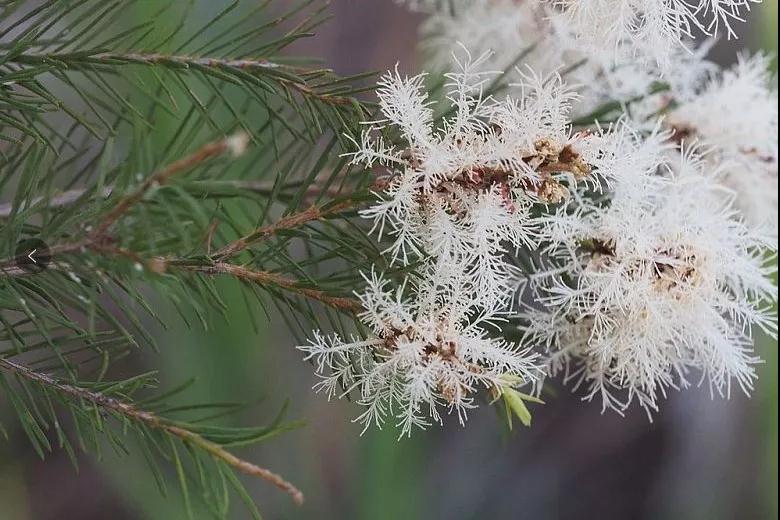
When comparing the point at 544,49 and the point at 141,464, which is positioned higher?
the point at 544,49

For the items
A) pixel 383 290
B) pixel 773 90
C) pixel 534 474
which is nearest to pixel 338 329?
pixel 383 290

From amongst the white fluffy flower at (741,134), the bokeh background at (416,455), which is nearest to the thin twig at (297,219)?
the white fluffy flower at (741,134)

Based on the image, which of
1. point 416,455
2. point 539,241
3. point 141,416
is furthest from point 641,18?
point 416,455

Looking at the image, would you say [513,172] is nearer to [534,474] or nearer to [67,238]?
[67,238]

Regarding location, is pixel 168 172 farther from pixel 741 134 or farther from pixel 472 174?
pixel 741 134

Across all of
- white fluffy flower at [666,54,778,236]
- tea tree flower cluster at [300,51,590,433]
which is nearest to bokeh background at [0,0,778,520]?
white fluffy flower at [666,54,778,236]

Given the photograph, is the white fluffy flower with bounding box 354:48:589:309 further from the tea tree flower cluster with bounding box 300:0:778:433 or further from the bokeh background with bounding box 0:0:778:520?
the bokeh background with bounding box 0:0:778:520
